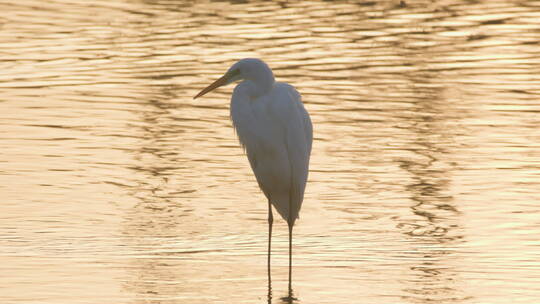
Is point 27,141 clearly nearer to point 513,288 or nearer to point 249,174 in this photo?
point 249,174

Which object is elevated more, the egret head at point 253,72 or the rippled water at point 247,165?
the egret head at point 253,72

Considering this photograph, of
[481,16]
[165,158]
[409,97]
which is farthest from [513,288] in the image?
[481,16]

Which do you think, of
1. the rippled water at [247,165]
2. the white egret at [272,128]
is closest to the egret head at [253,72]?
the white egret at [272,128]

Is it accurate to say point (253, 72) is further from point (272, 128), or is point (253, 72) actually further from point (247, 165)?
point (247, 165)

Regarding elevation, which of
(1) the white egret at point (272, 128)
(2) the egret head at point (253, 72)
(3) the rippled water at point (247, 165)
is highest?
(2) the egret head at point (253, 72)

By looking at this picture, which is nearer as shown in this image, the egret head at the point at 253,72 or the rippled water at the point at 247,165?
the rippled water at the point at 247,165

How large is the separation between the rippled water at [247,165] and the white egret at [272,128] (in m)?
0.54

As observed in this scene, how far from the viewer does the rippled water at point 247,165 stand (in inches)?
366

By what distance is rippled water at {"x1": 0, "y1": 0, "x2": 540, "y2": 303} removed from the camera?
9.29 metres

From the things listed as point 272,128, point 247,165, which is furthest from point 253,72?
point 247,165

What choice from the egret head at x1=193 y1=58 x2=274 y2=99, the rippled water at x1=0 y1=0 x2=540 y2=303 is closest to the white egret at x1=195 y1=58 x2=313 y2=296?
the egret head at x1=193 y1=58 x2=274 y2=99

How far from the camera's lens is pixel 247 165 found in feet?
42.4

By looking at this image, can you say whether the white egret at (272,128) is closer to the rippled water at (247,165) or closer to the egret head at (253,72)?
the egret head at (253,72)

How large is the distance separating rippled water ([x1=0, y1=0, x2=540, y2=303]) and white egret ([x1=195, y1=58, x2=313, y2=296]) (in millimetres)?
544
